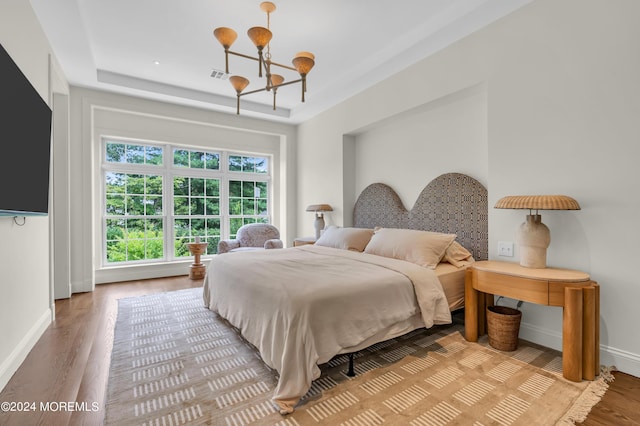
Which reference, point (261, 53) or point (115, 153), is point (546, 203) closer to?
point (261, 53)

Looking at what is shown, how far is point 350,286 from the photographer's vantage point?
205 centimetres

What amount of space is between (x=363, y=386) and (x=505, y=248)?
69.6 inches

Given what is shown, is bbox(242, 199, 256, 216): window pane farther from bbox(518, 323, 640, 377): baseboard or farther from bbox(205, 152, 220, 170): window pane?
bbox(518, 323, 640, 377): baseboard

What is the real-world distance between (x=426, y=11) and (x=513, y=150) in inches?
59.4

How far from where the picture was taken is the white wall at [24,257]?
2066 mm

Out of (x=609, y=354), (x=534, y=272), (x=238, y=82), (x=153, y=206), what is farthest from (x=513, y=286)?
(x=153, y=206)

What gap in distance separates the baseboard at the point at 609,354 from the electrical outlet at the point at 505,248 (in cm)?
62

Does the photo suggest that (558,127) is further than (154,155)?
No

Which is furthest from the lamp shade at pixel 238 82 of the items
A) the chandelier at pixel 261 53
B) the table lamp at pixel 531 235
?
the table lamp at pixel 531 235

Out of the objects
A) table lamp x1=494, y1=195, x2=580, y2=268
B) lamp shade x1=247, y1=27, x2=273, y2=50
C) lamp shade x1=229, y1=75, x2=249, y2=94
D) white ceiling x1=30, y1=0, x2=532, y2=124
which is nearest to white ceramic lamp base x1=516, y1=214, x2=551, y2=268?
table lamp x1=494, y1=195, x2=580, y2=268

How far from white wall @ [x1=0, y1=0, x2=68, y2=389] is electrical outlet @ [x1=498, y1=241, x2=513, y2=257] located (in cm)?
346

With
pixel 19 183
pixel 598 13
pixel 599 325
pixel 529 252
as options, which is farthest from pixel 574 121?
pixel 19 183

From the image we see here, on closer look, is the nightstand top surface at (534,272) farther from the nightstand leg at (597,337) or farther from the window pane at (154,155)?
the window pane at (154,155)

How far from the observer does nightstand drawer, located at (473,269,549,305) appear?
2100 mm
